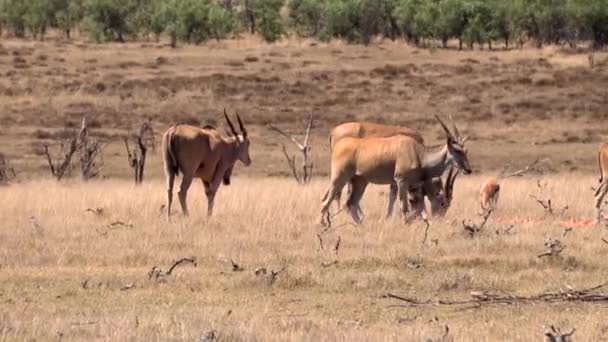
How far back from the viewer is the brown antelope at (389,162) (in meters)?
16.4

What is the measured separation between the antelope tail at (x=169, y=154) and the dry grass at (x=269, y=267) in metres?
0.70

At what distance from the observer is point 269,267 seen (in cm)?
1222

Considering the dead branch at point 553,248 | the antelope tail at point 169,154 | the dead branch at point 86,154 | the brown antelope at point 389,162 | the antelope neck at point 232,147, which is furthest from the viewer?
the dead branch at point 86,154

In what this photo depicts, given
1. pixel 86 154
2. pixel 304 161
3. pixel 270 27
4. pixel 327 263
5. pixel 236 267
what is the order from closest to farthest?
pixel 236 267 → pixel 327 263 → pixel 304 161 → pixel 86 154 → pixel 270 27

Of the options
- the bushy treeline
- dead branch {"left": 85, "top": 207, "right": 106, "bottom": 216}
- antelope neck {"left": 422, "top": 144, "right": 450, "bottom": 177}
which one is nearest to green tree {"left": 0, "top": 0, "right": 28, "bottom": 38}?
the bushy treeline

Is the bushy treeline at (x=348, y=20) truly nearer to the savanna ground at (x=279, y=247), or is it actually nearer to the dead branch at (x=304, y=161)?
the savanna ground at (x=279, y=247)

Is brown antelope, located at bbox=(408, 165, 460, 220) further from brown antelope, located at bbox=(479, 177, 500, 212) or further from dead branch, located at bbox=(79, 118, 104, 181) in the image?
dead branch, located at bbox=(79, 118, 104, 181)

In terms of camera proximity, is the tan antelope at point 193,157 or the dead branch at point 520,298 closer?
the dead branch at point 520,298

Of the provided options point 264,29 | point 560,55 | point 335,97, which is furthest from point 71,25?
point 335,97

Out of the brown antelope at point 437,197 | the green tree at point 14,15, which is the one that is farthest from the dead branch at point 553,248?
the green tree at point 14,15

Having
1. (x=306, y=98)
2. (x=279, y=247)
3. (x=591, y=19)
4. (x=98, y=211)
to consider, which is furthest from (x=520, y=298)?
(x=591, y=19)

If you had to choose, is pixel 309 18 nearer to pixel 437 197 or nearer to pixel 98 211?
pixel 437 197

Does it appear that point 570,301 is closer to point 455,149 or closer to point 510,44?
point 455,149

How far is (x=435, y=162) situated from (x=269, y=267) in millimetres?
4754
